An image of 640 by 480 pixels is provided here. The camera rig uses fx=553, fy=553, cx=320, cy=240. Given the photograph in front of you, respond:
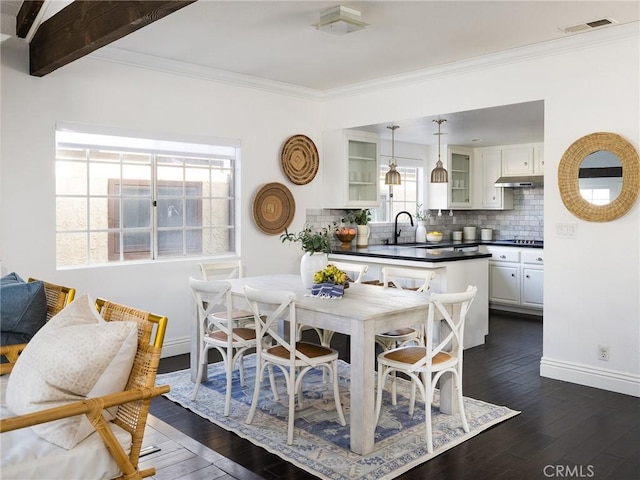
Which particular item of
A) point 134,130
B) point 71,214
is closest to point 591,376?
point 134,130

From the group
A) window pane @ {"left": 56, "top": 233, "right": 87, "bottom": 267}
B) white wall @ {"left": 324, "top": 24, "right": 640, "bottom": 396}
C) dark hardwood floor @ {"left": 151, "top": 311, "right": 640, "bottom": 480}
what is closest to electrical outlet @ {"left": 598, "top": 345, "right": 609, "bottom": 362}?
white wall @ {"left": 324, "top": 24, "right": 640, "bottom": 396}

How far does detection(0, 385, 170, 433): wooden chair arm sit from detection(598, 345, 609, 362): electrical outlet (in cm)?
337

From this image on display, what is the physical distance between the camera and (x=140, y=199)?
195 inches

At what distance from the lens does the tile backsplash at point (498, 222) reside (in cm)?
731

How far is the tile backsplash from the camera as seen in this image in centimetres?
731

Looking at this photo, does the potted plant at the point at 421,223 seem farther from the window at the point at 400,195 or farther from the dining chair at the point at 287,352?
the dining chair at the point at 287,352

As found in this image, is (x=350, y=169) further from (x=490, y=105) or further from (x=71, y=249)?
(x=71, y=249)

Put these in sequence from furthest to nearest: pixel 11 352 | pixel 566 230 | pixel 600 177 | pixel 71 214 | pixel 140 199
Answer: pixel 140 199, pixel 71 214, pixel 566 230, pixel 600 177, pixel 11 352

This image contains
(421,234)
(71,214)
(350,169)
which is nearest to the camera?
(71,214)

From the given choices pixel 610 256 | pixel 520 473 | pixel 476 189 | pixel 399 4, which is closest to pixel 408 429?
pixel 520 473

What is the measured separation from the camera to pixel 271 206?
18.9ft

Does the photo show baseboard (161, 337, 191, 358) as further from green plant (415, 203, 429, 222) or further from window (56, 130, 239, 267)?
green plant (415, 203, 429, 222)

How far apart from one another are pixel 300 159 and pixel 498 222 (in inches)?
136

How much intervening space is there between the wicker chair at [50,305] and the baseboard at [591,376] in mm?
3520
